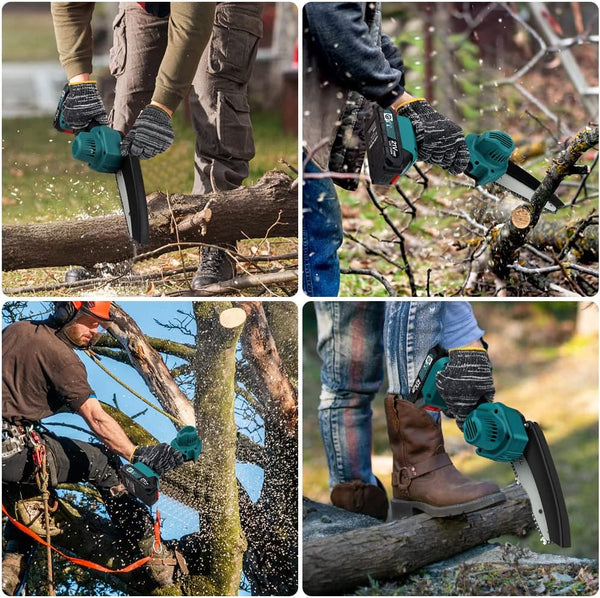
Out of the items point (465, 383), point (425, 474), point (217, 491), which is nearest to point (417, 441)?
point (425, 474)

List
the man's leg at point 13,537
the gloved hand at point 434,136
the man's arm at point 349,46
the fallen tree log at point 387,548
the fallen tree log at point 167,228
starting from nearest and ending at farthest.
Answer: the man's arm at point 349,46
the gloved hand at point 434,136
the fallen tree log at point 387,548
the man's leg at point 13,537
the fallen tree log at point 167,228

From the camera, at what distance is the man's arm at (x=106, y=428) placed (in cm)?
271

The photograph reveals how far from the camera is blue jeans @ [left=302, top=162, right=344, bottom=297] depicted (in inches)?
109

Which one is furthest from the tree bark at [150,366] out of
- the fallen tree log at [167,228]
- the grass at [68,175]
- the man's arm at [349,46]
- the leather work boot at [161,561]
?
the man's arm at [349,46]

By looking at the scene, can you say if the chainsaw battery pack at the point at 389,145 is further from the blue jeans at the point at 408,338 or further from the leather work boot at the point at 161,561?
the leather work boot at the point at 161,561

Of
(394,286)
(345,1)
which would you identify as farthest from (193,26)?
(394,286)

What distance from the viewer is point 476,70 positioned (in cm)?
436

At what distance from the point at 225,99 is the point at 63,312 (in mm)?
966

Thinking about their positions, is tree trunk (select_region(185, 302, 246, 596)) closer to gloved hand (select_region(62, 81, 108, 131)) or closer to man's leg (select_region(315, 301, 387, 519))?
man's leg (select_region(315, 301, 387, 519))

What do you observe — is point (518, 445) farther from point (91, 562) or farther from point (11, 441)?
point (11, 441)

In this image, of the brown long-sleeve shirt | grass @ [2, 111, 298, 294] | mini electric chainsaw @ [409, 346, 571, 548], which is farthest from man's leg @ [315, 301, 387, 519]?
the brown long-sleeve shirt

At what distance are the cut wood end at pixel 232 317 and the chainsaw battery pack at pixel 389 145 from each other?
711 mm

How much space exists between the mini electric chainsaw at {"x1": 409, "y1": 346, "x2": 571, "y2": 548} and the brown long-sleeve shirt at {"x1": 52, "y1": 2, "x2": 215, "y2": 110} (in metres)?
1.31

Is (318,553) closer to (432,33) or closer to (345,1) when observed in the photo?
(345,1)
